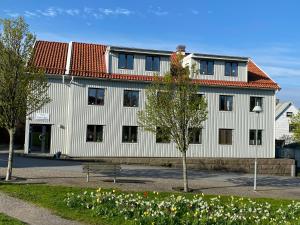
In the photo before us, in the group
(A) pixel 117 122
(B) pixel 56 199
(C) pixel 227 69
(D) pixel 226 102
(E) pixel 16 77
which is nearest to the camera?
(B) pixel 56 199

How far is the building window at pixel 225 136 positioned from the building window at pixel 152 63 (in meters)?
7.06

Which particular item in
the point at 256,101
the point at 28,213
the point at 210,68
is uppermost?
the point at 210,68

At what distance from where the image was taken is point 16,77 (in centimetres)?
1872

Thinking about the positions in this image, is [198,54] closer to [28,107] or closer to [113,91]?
[113,91]

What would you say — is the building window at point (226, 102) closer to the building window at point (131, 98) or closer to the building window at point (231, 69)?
the building window at point (231, 69)

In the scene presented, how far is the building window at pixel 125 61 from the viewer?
35469 mm

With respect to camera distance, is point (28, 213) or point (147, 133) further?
point (147, 133)

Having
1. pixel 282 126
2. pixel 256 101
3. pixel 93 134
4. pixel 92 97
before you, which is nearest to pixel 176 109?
pixel 93 134

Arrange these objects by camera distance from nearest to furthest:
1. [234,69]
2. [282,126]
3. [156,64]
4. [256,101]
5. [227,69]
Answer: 1. [156,64]
2. [227,69]
3. [234,69]
4. [256,101]
5. [282,126]

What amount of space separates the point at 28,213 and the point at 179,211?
12.6 ft

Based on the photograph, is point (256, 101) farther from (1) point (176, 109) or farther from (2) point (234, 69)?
(1) point (176, 109)

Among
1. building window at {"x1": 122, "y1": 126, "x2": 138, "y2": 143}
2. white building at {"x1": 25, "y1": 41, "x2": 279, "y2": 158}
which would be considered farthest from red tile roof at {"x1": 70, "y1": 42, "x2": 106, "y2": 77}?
building window at {"x1": 122, "y1": 126, "x2": 138, "y2": 143}

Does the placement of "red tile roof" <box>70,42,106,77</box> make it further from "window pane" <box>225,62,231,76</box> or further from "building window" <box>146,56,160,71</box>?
"window pane" <box>225,62,231,76</box>

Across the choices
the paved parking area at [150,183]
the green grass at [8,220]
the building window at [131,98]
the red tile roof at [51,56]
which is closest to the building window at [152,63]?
the building window at [131,98]
